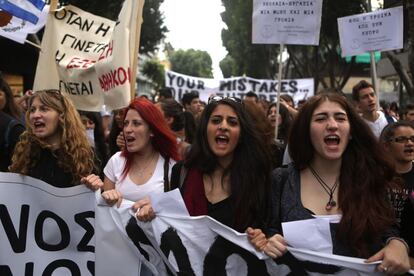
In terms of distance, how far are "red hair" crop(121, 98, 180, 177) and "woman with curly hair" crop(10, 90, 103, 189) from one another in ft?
1.39

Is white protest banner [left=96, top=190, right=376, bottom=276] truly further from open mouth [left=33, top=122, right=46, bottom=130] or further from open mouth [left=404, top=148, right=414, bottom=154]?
open mouth [left=404, top=148, right=414, bottom=154]

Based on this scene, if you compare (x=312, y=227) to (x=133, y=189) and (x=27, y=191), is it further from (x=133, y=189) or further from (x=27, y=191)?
(x=27, y=191)

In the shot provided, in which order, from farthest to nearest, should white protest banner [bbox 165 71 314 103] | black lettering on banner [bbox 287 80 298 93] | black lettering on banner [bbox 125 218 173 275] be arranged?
black lettering on banner [bbox 287 80 298 93] < white protest banner [bbox 165 71 314 103] < black lettering on banner [bbox 125 218 173 275]

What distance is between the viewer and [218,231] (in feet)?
8.67

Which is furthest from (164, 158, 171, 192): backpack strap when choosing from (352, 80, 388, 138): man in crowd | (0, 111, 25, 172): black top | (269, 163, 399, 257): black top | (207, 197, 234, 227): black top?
(352, 80, 388, 138): man in crowd

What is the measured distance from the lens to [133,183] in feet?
11.0

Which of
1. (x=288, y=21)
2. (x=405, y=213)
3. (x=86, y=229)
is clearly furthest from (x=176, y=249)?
(x=288, y=21)

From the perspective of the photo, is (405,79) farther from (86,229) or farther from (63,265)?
(63,265)

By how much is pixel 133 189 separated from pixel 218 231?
34.4 inches

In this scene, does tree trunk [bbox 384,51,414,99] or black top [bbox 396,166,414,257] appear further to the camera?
tree trunk [bbox 384,51,414,99]

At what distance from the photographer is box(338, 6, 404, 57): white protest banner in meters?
7.21

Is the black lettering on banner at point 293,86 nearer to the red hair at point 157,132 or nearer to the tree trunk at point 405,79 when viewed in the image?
the tree trunk at point 405,79

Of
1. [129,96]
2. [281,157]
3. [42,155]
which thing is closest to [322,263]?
[42,155]

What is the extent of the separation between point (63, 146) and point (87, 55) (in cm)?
237
